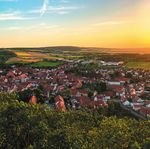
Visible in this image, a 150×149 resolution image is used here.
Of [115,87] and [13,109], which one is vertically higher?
[13,109]

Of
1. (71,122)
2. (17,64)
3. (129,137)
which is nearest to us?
(129,137)

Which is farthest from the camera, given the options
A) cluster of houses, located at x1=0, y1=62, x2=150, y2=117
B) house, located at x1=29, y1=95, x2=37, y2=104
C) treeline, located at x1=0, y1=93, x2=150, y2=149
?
cluster of houses, located at x1=0, y1=62, x2=150, y2=117

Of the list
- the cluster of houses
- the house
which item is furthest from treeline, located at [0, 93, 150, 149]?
the house

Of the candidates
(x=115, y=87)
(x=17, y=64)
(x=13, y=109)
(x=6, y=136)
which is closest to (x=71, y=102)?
(x=115, y=87)

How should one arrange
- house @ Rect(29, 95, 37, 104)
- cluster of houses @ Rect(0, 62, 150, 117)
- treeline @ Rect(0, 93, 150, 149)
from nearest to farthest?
treeline @ Rect(0, 93, 150, 149)
house @ Rect(29, 95, 37, 104)
cluster of houses @ Rect(0, 62, 150, 117)

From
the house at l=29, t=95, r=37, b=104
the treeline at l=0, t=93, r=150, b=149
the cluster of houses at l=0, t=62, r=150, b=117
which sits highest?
the treeline at l=0, t=93, r=150, b=149

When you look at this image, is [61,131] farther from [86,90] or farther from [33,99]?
[86,90]

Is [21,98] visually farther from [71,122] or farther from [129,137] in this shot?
[129,137]

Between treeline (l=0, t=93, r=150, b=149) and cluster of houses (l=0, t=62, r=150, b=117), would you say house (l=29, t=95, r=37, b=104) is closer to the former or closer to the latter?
cluster of houses (l=0, t=62, r=150, b=117)

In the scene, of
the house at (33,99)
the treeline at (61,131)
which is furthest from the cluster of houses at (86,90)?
the treeline at (61,131)
